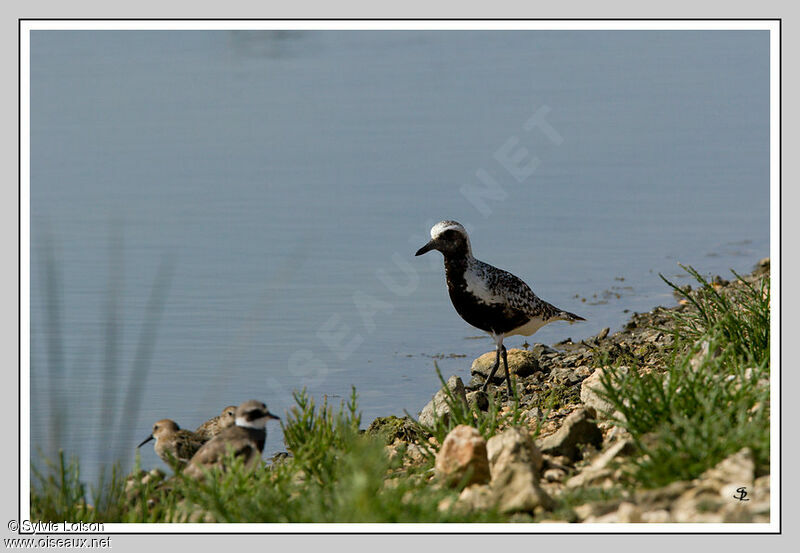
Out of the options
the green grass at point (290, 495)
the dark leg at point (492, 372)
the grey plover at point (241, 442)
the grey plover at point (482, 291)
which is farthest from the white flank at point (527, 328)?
the green grass at point (290, 495)

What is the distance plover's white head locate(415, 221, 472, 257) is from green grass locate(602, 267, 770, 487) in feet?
9.10

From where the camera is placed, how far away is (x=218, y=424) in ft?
24.2

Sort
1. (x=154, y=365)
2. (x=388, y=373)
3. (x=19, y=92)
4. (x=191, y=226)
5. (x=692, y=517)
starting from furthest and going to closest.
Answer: (x=191, y=226) < (x=388, y=373) < (x=154, y=365) < (x=19, y=92) < (x=692, y=517)

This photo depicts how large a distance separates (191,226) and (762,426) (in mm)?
7668

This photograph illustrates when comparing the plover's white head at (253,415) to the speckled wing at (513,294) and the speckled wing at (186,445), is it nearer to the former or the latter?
the speckled wing at (186,445)

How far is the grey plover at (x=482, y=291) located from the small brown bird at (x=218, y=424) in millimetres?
2408

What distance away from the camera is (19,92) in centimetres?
621

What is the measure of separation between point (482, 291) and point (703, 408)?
12.5 feet

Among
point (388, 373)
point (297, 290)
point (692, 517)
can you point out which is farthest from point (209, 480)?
point (297, 290)

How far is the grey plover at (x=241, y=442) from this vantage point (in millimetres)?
6057

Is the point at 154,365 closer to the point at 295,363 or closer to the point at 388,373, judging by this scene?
the point at 295,363

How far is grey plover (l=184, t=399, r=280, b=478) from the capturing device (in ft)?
19.9

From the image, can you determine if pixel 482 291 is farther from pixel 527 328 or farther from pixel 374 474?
pixel 374 474

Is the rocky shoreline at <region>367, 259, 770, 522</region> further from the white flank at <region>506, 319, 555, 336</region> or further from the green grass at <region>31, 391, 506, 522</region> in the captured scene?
the white flank at <region>506, 319, 555, 336</region>
